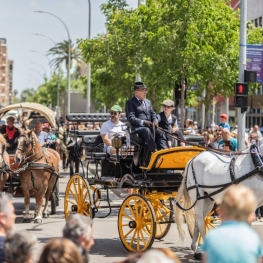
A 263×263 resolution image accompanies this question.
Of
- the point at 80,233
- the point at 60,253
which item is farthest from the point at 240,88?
the point at 60,253

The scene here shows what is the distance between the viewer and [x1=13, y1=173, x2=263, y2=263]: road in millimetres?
11883

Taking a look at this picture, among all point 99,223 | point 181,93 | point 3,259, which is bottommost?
point 99,223

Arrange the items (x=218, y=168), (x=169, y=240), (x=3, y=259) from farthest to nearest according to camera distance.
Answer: (x=169, y=240) < (x=218, y=168) < (x=3, y=259)

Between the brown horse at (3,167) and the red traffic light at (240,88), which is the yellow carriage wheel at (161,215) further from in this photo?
the red traffic light at (240,88)

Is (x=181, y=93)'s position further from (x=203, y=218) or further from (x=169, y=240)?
(x=203, y=218)

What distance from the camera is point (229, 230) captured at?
543 cm

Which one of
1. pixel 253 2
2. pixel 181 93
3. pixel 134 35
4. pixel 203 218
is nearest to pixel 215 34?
pixel 181 93

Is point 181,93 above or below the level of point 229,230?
above

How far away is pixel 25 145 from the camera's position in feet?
50.5

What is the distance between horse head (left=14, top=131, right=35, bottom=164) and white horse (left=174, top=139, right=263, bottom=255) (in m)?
4.38

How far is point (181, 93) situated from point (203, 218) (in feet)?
42.0

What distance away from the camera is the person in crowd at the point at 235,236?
5.36 metres

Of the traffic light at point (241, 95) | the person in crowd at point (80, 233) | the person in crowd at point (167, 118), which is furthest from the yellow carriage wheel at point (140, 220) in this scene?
the traffic light at point (241, 95)

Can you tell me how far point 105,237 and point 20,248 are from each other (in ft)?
28.1
